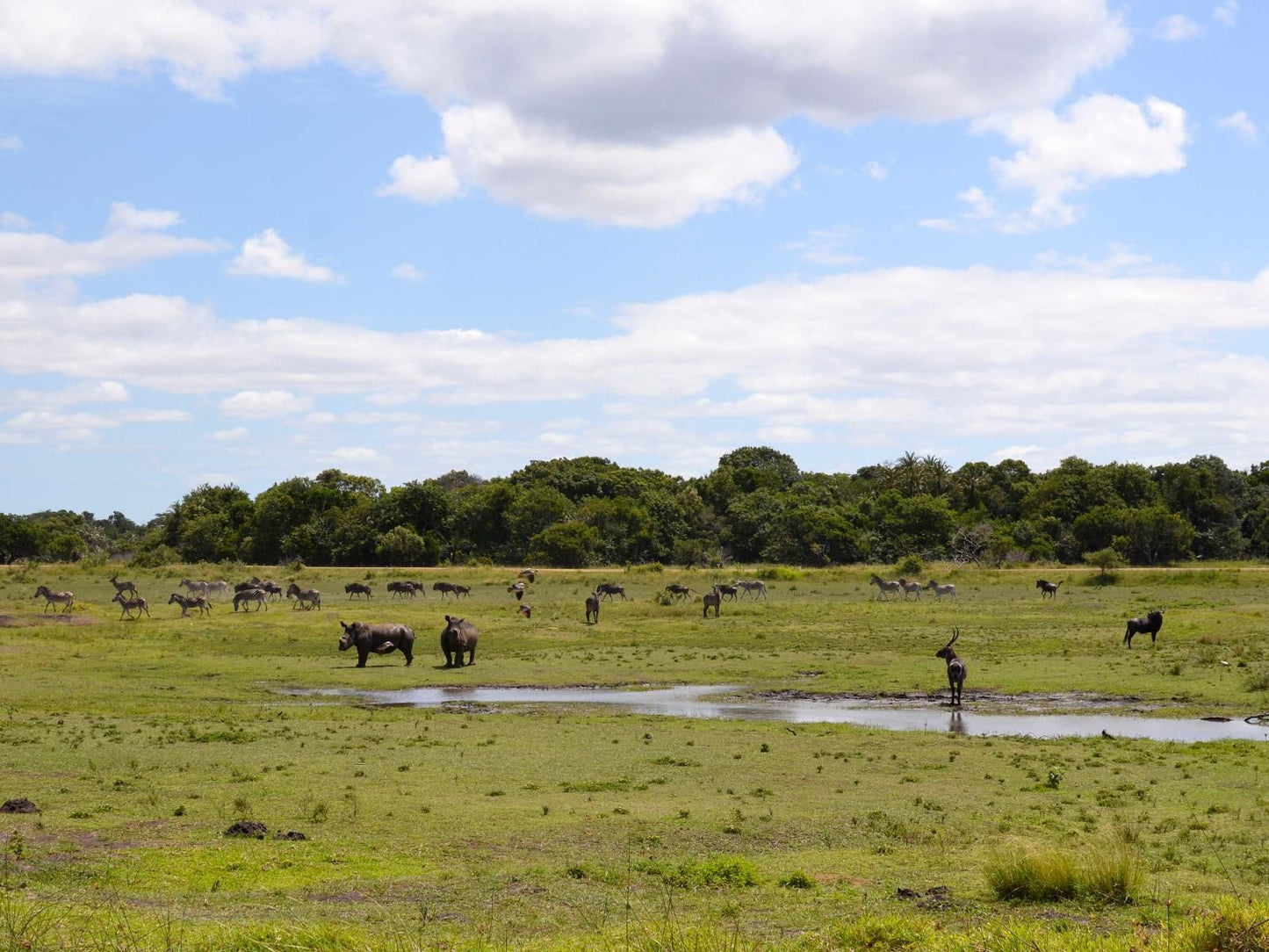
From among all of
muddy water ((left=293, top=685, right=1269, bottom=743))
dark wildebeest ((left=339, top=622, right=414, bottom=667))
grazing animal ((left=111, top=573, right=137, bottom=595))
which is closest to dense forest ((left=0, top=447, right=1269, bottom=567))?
grazing animal ((left=111, top=573, right=137, bottom=595))

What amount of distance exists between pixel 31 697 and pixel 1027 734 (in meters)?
23.1

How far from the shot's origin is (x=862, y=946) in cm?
923

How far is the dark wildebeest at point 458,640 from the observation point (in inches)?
1496

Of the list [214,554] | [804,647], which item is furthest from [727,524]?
[804,647]

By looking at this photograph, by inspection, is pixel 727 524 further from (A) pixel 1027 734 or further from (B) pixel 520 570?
(A) pixel 1027 734

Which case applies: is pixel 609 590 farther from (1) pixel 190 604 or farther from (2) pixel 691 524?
(2) pixel 691 524

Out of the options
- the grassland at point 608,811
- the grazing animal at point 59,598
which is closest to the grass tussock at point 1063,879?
the grassland at point 608,811

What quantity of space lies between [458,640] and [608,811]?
2208cm

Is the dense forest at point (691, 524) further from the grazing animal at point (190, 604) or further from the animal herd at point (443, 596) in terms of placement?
the grazing animal at point (190, 604)

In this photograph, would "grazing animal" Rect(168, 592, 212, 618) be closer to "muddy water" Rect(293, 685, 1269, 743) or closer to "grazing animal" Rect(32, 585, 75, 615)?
"grazing animal" Rect(32, 585, 75, 615)

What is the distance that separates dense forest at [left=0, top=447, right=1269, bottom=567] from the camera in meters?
96.2

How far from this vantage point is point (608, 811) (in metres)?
16.6

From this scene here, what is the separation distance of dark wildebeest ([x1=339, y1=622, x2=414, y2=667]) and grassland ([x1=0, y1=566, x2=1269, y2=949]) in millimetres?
778

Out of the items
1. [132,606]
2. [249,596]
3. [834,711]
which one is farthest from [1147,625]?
[132,606]
